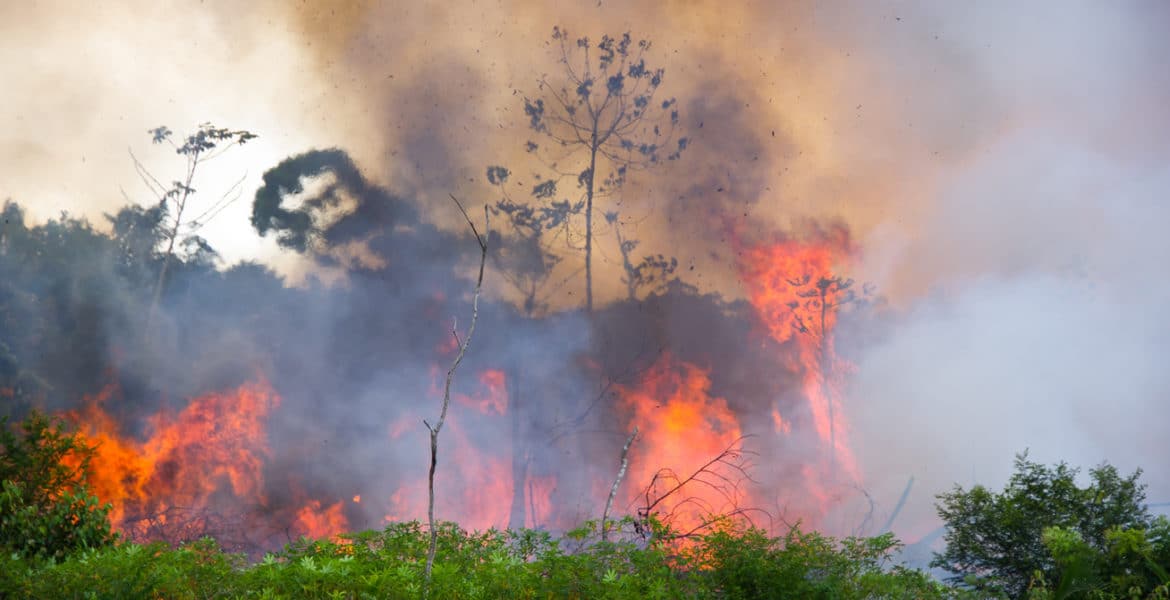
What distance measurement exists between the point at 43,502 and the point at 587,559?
3997 mm

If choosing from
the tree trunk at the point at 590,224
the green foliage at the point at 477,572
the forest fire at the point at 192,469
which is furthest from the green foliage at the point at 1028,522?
the forest fire at the point at 192,469

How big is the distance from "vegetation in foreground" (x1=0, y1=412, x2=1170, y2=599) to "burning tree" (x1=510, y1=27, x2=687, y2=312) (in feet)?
15.9

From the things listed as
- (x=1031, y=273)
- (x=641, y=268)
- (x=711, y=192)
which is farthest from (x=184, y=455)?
(x=1031, y=273)

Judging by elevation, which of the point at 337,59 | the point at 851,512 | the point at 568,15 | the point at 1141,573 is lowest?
the point at 1141,573

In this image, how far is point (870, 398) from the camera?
10.5 metres

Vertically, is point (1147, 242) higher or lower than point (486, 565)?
higher

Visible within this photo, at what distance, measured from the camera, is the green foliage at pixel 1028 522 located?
7656 millimetres

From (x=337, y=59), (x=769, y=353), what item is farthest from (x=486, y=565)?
(x=337, y=59)

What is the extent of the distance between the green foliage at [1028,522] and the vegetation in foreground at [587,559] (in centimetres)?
1

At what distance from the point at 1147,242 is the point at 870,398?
3.62 meters

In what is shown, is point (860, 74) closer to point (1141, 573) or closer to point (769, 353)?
point (769, 353)

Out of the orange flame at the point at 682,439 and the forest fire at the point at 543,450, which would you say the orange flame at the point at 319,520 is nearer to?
the forest fire at the point at 543,450

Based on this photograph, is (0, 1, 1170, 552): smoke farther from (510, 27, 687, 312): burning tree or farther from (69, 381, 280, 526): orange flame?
(69, 381, 280, 526): orange flame

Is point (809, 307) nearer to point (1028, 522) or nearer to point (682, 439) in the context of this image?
point (682, 439)
